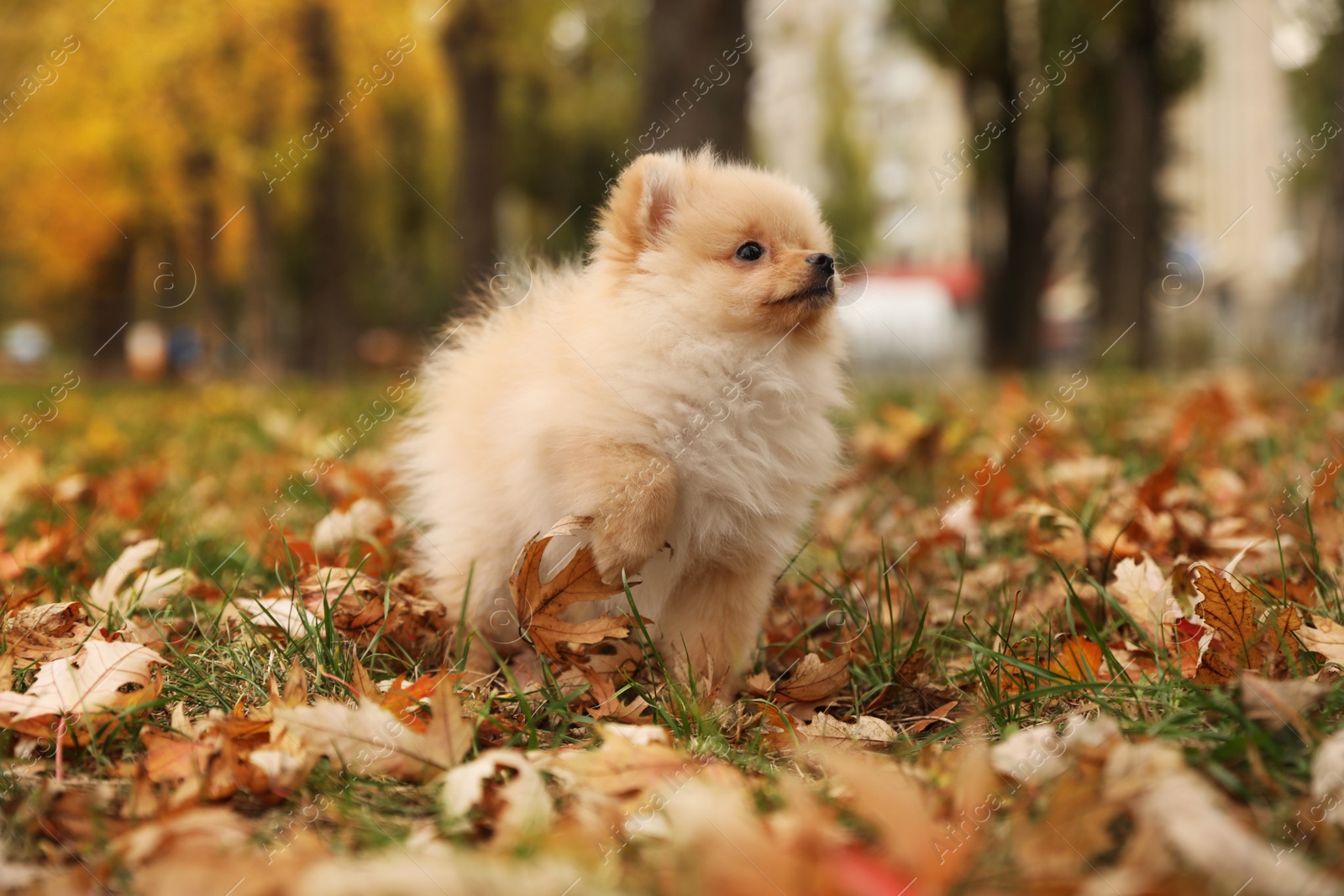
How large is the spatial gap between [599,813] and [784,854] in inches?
16.9

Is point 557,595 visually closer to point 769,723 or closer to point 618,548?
point 618,548

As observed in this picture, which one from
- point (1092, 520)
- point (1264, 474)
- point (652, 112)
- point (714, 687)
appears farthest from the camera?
point (652, 112)

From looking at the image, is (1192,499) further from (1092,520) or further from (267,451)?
(267,451)

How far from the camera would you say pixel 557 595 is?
204cm


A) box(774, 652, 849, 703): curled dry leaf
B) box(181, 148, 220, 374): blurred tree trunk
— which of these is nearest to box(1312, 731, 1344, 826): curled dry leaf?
box(774, 652, 849, 703): curled dry leaf

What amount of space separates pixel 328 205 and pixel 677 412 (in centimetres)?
1385

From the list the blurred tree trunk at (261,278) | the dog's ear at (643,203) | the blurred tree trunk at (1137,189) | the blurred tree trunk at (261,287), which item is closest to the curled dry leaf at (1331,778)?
the dog's ear at (643,203)

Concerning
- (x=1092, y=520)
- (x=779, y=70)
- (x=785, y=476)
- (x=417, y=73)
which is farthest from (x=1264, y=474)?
(x=779, y=70)

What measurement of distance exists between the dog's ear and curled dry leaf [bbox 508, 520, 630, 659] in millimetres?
691

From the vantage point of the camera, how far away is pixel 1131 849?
1.24 metres

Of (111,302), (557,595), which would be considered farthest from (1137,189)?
(111,302)

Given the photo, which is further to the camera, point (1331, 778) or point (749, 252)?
point (749, 252)

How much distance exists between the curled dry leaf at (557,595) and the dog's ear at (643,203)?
691mm

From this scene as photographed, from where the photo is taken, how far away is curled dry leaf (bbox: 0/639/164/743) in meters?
1.73
